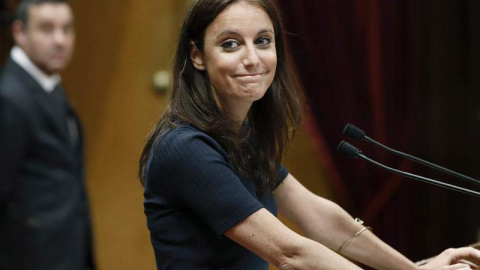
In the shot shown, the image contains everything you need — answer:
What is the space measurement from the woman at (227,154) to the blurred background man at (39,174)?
1316 mm

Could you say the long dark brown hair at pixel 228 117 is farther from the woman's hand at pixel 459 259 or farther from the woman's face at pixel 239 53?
the woman's hand at pixel 459 259

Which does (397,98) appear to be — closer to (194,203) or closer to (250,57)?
(250,57)

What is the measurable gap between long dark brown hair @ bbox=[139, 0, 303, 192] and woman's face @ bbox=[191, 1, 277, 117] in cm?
3

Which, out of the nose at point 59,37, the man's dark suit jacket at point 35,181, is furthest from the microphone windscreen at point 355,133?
the nose at point 59,37

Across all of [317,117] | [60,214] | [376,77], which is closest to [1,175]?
Result: [60,214]

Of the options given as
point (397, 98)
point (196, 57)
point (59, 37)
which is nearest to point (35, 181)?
point (59, 37)

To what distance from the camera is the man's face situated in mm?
3891

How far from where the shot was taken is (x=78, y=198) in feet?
12.2

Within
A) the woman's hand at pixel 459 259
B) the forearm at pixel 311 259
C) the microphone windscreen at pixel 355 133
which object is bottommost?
the forearm at pixel 311 259

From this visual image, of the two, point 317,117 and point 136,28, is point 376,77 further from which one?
point 136,28

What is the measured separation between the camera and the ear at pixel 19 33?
3.89 metres

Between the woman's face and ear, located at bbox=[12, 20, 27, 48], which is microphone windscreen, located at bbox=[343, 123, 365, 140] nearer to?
the woman's face

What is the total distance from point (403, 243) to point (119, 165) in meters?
1.53

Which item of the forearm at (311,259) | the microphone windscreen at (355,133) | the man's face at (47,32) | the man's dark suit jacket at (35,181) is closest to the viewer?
the forearm at (311,259)
